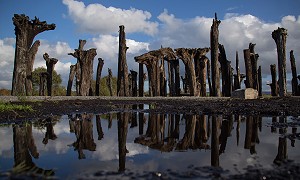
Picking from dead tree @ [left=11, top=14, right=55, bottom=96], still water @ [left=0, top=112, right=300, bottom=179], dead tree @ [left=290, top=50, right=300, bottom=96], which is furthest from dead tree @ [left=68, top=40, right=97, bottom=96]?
dead tree @ [left=290, top=50, right=300, bottom=96]

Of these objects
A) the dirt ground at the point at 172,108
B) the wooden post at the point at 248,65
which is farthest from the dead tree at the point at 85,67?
the wooden post at the point at 248,65

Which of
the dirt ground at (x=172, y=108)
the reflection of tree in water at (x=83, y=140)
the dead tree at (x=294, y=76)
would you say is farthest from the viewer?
the dead tree at (x=294, y=76)

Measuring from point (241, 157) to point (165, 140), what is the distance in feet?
6.05

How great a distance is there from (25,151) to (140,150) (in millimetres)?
1711

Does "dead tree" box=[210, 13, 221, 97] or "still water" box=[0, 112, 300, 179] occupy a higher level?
"dead tree" box=[210, 13, 221, 97]

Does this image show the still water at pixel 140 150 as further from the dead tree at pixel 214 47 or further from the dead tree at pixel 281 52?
the dead tree at pixel 281 52

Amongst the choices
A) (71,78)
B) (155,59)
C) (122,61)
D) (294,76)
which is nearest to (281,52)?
(294,76)

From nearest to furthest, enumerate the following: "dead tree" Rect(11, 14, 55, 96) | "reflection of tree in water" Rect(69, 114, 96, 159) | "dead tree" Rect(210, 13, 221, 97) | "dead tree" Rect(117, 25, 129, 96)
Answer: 1. "reflection of tree in water" Rect(69, 114, 96, 159)
2. "dead tree" Rect(11, 14, 55, 96)
3. "dead tree" Rect(210, 13, 221, 97)
4. "dead tree" Rect(117, 25, 129, 96)

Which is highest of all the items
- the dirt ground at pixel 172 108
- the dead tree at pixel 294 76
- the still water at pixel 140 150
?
the dead tree at pixel 294 76

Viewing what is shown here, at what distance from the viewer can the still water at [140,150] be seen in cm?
297

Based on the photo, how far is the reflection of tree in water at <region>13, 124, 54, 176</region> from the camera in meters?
2.88

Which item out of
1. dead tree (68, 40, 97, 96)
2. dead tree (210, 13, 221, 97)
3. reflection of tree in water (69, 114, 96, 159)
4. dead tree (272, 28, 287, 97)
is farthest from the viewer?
dead tree (68, 40, 97, 96)

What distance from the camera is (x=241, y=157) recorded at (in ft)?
11.6

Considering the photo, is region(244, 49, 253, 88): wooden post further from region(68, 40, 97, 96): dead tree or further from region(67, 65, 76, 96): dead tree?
region(67, 65, 76, 96): dead tree
